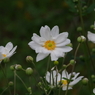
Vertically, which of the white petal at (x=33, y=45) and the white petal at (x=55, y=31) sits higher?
the white petal at (x=55, y=31)

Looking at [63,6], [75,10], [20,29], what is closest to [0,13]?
[20,29]

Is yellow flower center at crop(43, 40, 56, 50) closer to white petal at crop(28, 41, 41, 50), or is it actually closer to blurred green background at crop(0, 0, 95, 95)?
white petal at crop(28, 41, 41, 50)

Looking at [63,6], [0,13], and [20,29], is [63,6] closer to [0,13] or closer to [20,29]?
[20,29]

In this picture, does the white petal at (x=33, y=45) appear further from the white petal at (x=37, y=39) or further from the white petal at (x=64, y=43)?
the white petal at (x=64, y=43)

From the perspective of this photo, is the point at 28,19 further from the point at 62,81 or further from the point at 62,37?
the point at 62,37

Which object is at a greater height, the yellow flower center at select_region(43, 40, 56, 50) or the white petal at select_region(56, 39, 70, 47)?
the yellow flower center at select_region(43, 40, 56, 50)

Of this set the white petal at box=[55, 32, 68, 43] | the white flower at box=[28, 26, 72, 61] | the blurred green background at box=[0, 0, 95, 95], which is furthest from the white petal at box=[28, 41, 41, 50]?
the blurred green background at box=[0, 0, 95, 95]

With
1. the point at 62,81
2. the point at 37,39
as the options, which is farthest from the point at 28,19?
the point at 37,39

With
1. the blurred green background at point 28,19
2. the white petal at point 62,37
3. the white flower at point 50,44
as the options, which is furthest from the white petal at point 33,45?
the blurred green background at point 28,19
